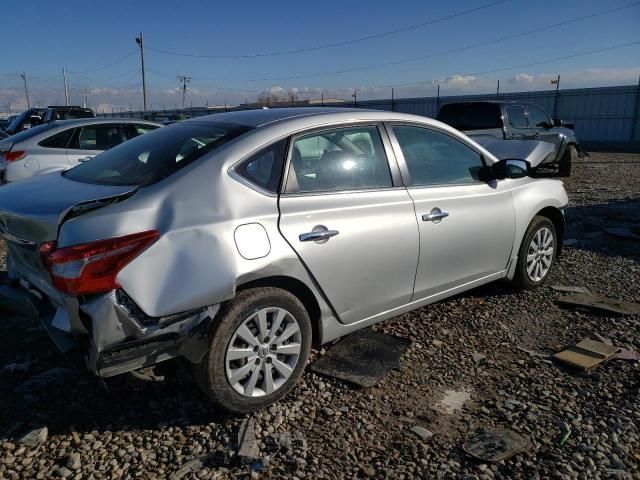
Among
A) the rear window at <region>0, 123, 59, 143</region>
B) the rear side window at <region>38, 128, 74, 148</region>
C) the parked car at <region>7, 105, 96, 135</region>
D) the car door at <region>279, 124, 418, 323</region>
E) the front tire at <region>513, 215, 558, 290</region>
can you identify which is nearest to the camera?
the car door at <region>279, 124, 418, 323</region>

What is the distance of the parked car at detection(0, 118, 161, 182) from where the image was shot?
23.9 ft

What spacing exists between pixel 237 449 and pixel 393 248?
5.07 feet

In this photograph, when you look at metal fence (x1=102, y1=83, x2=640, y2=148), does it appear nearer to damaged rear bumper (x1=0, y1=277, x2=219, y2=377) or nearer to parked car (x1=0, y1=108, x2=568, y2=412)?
parked car (x1=0, y1=108, x2=568, y2=412)

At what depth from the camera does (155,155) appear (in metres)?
3.20

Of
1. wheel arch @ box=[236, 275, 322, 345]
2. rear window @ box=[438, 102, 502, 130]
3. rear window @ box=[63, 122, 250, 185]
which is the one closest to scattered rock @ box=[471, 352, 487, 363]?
wheel arch @ box=[236, 275, 322, 345]

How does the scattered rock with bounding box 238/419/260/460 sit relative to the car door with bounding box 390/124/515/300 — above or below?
below

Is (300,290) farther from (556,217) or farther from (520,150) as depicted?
(520,150)

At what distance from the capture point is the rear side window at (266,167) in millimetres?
2930

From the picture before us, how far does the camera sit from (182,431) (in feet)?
9.27

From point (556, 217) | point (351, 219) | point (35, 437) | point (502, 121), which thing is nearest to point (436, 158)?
point (351, 219)

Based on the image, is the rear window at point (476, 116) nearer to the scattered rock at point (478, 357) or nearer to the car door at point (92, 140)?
the car door at point (92, 140)

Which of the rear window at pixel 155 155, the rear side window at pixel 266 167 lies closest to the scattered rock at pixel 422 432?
the rear side window at pixel 266 167

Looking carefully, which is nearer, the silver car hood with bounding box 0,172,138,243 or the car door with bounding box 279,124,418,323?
the silver car hood with bounding box 0,172,138,243

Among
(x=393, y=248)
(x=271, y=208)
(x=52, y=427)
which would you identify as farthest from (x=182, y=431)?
(x=393, y=248)
